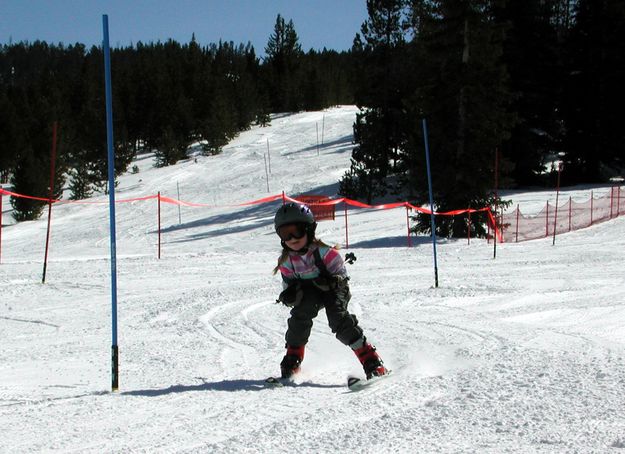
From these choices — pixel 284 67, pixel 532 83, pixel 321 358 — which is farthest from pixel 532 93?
pixel 284 67

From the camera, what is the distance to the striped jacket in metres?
5.26

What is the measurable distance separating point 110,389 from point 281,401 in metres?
1.60

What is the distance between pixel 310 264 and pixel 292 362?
0.82 meters

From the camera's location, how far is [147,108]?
74.9 metres

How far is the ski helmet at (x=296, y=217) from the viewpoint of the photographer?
5.18 meters

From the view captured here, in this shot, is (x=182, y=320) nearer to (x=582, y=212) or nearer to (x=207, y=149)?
(x=582, y=212)

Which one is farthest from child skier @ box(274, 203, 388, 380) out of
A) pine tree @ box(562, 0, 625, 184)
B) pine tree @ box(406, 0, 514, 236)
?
pine tree @ box(562, 0, 625, 184)

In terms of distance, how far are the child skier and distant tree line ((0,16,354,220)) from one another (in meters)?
37.9

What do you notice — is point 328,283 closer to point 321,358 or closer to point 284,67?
point 321,358

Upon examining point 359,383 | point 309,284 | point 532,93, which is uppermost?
point 532,93

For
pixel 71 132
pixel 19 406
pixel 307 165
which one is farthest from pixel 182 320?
pixel 71 132

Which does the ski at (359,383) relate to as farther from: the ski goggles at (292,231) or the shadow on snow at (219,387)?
the ski goggles at (292,231)

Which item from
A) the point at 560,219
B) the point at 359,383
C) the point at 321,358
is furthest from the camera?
the point at 560,219

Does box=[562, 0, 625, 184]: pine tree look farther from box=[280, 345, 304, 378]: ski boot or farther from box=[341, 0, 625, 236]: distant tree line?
box=[280, 345, 304, 378]: ski boot
